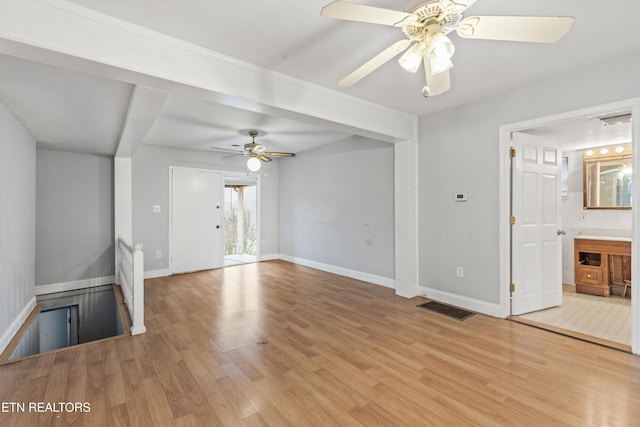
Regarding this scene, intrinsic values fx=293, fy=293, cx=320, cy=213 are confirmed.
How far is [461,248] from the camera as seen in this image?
3.67m

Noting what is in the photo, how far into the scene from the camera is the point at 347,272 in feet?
17.7

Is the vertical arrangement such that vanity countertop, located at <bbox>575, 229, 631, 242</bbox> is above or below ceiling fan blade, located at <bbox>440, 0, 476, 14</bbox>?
below

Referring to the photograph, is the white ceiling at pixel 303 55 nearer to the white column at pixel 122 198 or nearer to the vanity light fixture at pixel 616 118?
the vanity light fixture at pixel 616 118

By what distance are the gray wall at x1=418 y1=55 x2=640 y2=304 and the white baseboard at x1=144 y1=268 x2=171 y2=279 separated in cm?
462

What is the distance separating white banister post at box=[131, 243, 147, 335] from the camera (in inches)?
117

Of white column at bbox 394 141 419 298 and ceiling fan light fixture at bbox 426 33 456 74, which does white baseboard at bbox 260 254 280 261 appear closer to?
white column at bbox 394 141 419 298

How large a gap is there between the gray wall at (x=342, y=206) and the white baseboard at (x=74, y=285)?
3.51 m

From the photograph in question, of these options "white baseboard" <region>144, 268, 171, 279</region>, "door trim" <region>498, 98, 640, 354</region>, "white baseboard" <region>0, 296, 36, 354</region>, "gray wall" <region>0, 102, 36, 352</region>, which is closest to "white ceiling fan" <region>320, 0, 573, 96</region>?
"door trim" <region>498, 98, 640, 354</region>

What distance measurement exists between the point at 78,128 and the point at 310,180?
12.6ft

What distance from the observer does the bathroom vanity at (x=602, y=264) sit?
166 inches

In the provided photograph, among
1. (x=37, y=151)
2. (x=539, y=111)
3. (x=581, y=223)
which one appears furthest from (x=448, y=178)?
(x=37, y=151)

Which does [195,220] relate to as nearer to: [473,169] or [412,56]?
[473,169]

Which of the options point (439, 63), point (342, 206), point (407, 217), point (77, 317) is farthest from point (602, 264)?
point (77, 317)

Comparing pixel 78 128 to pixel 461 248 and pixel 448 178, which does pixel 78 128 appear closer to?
pixel 448 178
